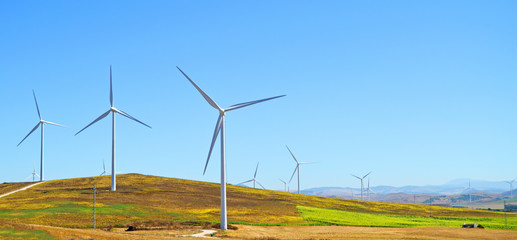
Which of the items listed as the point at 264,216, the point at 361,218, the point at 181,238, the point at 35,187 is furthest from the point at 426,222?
the point at 35,187

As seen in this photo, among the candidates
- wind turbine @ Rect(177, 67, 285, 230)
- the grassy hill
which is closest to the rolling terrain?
the grassy hill

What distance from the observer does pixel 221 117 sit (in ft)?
236

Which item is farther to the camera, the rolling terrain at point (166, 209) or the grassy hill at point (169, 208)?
the grassy hill at point (169, 208)

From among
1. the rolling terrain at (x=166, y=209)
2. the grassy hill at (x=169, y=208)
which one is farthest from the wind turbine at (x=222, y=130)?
the grassy hill at (x=169, y=208)

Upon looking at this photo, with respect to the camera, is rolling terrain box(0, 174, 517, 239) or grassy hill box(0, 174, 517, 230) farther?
grassy hill box(0, 174, 517, 230)

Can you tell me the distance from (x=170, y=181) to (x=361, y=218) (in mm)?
59208

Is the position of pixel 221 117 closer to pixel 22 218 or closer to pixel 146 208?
pixel 146 208

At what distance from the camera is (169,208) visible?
8938 cm

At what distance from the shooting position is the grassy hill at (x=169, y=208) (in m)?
76.9

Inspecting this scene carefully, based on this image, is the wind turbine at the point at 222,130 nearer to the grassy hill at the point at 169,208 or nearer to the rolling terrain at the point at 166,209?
the rolling terrain at the point at 166,209

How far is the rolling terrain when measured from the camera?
72.7m

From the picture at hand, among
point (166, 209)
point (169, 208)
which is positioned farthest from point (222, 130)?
point (169, 208)

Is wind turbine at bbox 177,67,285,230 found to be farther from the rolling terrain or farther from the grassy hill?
the grassy hill

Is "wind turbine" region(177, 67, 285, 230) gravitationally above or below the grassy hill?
above
